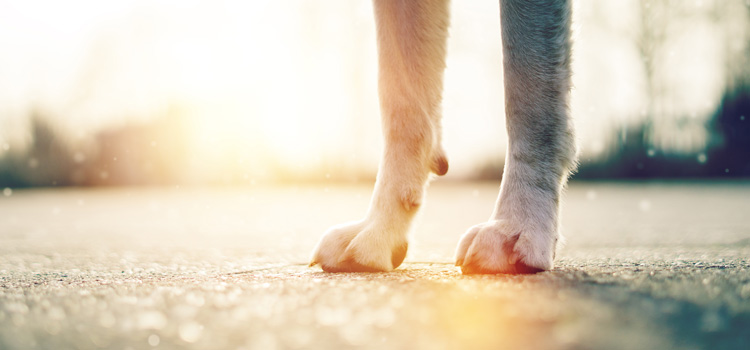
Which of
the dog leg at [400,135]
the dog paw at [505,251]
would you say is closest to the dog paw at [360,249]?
the dog leg at [400,135]

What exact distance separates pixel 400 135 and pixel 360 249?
29 cm

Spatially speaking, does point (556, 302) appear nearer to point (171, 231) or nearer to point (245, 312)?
point (245, 312)

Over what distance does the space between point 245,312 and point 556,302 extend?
14.2 inches

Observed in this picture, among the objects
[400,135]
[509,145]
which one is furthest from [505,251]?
[400,135]

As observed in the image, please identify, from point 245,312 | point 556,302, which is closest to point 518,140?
point 556,302

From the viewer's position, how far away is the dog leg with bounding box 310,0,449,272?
1314 millimetres

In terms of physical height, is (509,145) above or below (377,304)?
above

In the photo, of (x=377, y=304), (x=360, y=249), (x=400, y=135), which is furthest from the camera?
(x=400, y=135)

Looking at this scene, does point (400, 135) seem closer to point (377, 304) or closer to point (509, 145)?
point (509, 145)

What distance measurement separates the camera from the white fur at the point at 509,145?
3.99 feet

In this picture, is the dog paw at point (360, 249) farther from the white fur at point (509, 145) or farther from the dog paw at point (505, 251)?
the dog paw at point (505, 251)

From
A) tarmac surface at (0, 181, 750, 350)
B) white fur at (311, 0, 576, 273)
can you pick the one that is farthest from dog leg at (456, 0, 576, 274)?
tarmac surface at (0, 181, 750, 350)

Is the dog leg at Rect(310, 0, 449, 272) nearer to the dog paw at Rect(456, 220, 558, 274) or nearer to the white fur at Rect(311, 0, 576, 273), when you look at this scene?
the white fur at Rect(311, 0, 576, 273)

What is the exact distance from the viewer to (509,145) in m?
1.35
